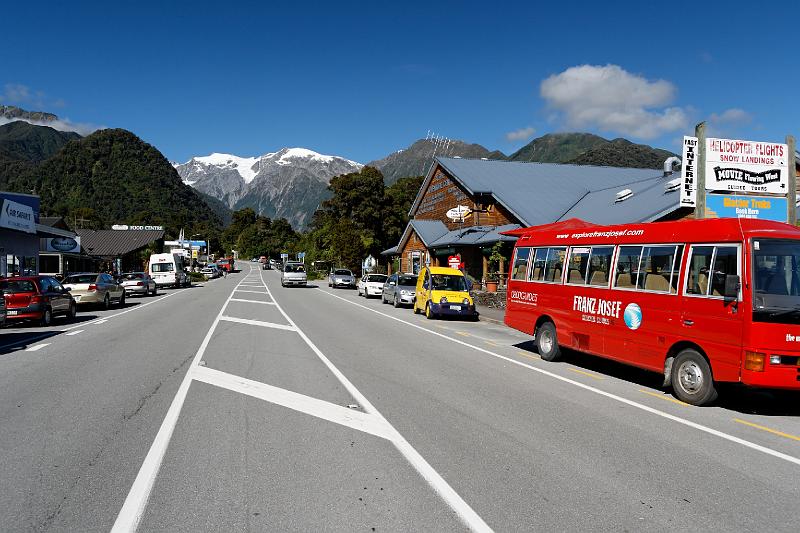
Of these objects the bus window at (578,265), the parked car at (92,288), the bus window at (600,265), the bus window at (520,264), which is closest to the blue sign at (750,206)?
the bus window at (520,264)

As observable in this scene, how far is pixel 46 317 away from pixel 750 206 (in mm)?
21079

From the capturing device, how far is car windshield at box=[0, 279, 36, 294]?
62.5 feet

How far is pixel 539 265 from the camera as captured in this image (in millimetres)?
13766

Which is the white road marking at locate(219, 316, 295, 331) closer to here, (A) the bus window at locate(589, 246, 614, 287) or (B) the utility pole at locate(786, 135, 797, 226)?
(A) the bus window at locate(589, 246, 614, 287)

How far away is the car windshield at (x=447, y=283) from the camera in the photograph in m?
23.4

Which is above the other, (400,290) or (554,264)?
(554,264)

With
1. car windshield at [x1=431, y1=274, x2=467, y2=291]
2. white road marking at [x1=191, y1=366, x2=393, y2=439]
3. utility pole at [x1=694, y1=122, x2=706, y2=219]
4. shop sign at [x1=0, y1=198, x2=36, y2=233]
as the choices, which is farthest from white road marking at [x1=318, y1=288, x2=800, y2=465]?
shop sign at [x1=0, y1=198, x2=36, y2=233]

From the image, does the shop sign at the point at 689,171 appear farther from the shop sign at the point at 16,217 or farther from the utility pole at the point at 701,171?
the shop sign at the point at 16,217

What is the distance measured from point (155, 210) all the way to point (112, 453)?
151 metres

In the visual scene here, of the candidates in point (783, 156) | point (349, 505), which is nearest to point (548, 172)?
point (783, 156)

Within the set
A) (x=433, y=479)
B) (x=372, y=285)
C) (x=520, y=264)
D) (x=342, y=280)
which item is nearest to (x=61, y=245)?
(x=342, y=280)

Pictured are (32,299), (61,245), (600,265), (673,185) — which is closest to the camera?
(600,265)

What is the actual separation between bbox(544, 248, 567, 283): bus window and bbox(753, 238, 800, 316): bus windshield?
467cm

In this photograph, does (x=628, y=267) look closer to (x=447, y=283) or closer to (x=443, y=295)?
(x=443, y=295)
